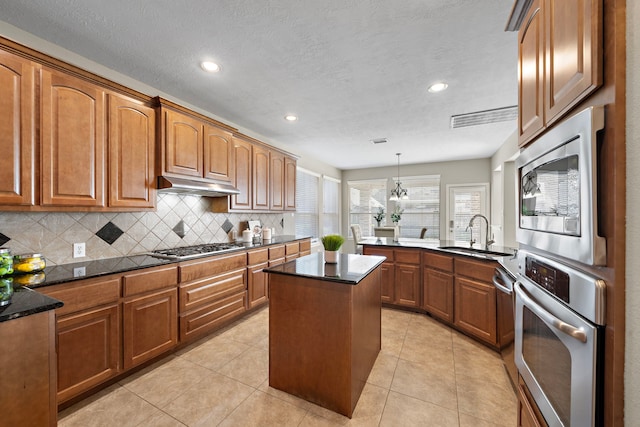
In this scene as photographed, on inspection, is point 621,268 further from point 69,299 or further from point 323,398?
point 69,299

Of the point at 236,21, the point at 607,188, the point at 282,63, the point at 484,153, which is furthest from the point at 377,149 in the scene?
the point at 607,188

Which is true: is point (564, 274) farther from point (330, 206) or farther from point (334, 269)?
point (330, 206)

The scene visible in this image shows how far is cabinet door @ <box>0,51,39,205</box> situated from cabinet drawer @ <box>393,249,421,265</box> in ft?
11.5

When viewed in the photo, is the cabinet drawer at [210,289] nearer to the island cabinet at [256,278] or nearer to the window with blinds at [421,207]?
the island cabinet at [256,278]

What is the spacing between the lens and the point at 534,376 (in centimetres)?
110

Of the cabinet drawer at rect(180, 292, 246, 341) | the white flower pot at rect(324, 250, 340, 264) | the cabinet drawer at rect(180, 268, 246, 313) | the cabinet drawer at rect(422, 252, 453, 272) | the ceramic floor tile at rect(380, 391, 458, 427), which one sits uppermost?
the white flower pot at rect(324, 250, 340, 264)

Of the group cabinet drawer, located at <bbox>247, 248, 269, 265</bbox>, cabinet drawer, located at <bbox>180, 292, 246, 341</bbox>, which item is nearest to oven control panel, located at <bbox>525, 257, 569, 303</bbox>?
cabinet drawer, located at <bbox>180, 292, 246, 341</bbox>

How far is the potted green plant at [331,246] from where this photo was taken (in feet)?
7.07

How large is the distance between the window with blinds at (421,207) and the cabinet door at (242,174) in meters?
4.33

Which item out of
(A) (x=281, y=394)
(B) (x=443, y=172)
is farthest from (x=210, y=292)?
(B) (x=443, y=172)

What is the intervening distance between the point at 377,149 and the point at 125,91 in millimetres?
4086

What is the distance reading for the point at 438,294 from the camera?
10.3 feet

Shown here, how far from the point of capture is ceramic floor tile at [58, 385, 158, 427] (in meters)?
1.68

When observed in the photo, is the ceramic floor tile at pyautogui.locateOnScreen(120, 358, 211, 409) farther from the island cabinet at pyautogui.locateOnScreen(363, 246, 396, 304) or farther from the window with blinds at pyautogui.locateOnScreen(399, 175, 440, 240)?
the window with blinds at pyautogui.locateOnScreen(399, 175, 440, 240)
